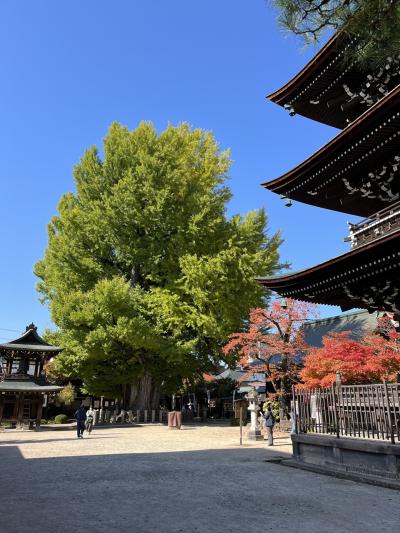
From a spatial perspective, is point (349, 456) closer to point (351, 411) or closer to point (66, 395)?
point (351, 411)

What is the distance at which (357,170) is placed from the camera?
10.9 m

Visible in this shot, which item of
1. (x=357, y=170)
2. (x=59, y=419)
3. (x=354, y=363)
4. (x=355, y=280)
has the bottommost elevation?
(x=59, y=419)

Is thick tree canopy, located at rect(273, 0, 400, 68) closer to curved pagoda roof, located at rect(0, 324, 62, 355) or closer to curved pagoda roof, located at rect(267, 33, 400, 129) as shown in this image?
curved pagoda roof, located at rect(267, 33, 400, 129)

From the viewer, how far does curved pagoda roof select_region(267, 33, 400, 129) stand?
11320 millimetres

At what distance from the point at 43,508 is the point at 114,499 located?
3.78 feet

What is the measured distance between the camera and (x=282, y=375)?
70.8 feet

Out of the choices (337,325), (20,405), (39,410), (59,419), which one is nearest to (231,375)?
(337,325)

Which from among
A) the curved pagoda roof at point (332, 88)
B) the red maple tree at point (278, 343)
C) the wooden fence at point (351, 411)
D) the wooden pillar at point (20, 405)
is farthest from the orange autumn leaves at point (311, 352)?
the wooden pillar at point (20, 405)

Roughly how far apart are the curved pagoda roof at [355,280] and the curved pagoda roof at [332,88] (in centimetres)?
469

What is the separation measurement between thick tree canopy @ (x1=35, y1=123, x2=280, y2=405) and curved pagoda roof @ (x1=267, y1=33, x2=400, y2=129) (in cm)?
1175

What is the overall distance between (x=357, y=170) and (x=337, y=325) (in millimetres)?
24604

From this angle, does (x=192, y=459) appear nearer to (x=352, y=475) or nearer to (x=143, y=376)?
(x=352, y=475)

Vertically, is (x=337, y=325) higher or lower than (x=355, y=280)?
higher

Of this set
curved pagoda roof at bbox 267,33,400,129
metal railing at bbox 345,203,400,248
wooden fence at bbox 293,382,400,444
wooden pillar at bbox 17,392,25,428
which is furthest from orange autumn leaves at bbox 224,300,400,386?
wooden pillar at bbox 17,392,25,428
